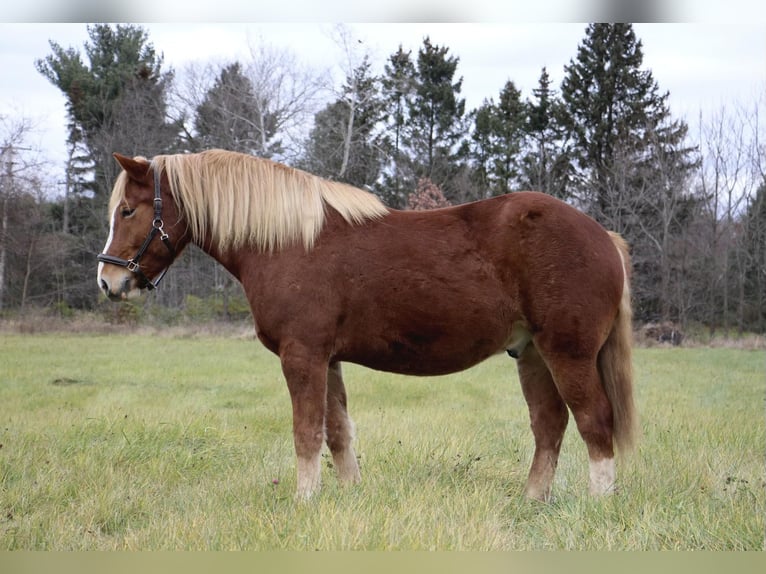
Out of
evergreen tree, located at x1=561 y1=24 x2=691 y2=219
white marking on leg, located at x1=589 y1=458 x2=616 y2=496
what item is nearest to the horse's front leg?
white marking on leg, located at x1=589 y1=458 x2=616 y2=496

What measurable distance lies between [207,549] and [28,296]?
11.5 ft

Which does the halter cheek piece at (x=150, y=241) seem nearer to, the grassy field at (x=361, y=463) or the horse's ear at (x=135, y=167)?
the horse's ear at (x=135, y=167)

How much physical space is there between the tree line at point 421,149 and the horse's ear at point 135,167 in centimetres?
152

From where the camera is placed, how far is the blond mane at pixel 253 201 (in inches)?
109

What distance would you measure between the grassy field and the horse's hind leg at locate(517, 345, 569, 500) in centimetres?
11

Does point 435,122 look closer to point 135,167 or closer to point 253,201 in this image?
point 253,201

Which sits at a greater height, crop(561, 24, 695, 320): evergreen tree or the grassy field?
crop(561, 24, 695, 320): evergreen tree

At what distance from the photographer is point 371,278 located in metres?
2.73

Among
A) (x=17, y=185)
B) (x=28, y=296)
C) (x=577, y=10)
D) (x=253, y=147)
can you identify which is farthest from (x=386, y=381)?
(x=577, y=10)

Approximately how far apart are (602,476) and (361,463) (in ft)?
4.48

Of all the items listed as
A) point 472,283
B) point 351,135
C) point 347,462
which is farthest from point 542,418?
point 351,135

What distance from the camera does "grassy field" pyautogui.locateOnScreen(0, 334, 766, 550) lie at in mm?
2398

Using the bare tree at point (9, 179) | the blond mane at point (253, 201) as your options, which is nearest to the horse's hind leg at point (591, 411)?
the blond mane at point (253, 201)

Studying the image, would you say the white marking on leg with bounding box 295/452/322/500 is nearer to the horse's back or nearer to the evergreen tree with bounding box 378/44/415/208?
the horse's back
